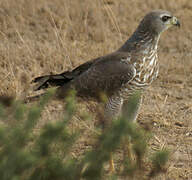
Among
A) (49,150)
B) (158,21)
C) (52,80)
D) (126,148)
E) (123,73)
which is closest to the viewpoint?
(49,150)

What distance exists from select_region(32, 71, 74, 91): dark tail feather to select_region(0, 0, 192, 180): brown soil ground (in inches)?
6.0

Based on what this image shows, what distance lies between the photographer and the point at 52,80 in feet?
15.2

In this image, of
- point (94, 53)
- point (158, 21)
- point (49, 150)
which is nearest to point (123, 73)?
point (158, 21)

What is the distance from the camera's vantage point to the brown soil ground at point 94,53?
4.89 m

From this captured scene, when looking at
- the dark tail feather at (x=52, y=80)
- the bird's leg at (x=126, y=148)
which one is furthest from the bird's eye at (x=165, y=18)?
the bird's leg at (x=126, y=148)

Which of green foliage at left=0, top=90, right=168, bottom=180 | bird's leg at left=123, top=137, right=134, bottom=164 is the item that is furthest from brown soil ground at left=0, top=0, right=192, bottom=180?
green foliage at left=0, top=90, right=168, bottom=180

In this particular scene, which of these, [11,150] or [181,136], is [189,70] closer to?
[181,136]

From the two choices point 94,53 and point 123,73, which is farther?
point 94,53

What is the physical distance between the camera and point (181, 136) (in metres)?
5.00

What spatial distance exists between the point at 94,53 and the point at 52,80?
75.5 inches

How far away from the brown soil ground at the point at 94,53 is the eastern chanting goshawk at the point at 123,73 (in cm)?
33

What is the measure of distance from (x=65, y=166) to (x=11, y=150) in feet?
1.16

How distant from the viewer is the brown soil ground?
4891 millimetres

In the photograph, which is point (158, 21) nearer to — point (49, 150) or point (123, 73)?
point (123, 73)
